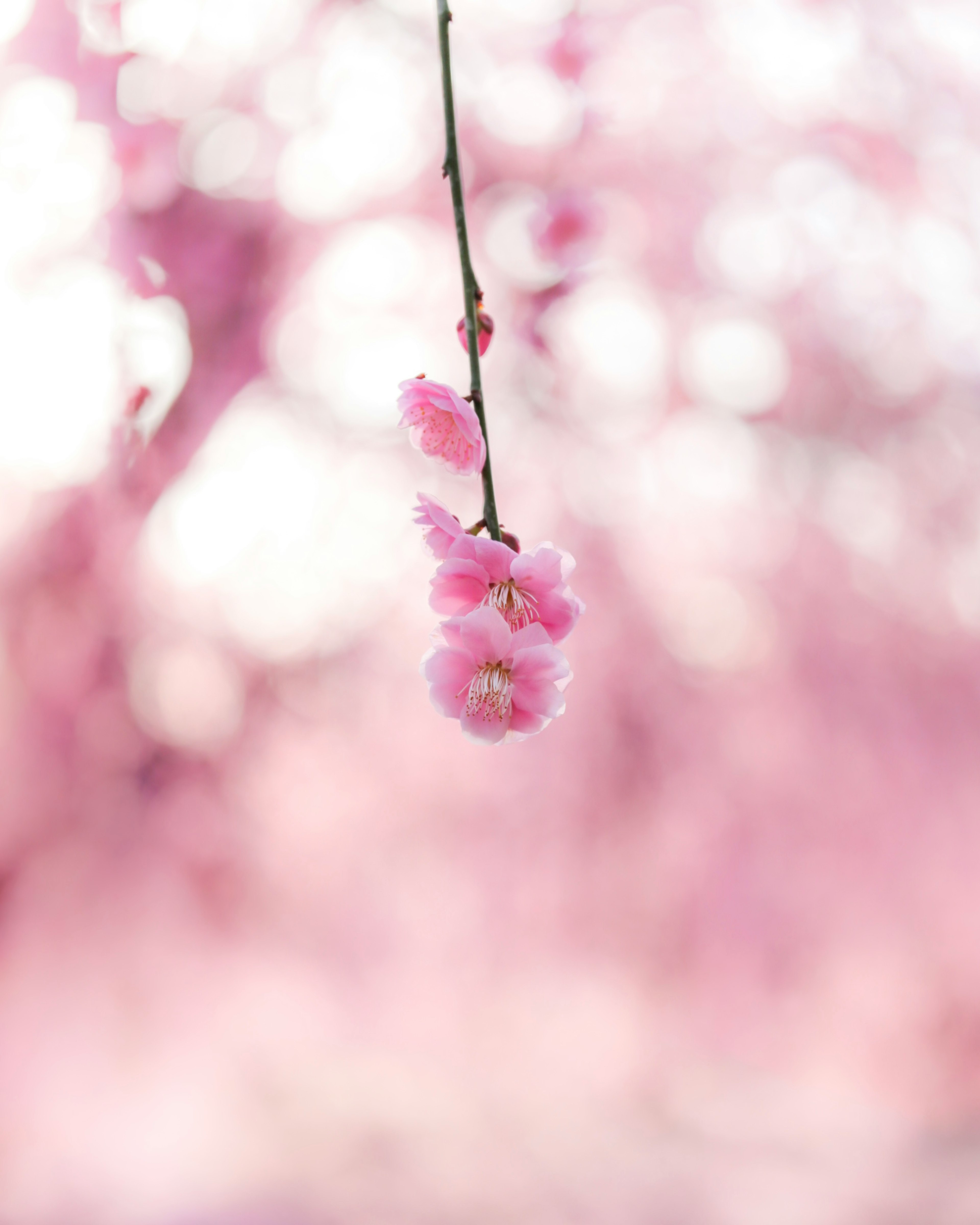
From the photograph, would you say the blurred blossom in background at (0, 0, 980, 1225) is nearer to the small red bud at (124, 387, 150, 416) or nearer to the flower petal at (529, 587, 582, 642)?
the small red bud at (124, 387, 150, 416)

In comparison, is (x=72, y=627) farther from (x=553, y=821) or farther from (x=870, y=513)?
(x=870, y=513)

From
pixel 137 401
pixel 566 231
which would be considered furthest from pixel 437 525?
pixel 566 231

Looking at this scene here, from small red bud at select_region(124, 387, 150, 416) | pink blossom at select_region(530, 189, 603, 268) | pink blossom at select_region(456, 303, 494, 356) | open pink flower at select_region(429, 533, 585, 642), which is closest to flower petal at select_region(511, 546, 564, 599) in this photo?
open pink flower at select_region(429, 533, 585, 642)

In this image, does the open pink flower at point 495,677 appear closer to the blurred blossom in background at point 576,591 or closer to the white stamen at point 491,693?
the white stamen at point 491,693

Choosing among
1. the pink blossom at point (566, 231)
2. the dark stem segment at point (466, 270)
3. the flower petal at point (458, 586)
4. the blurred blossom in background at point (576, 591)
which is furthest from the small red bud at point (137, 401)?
the flower petal at point (458, 586)

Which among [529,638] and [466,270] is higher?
[466,270]

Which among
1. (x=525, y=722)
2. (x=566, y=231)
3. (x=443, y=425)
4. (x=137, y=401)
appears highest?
(x=566, y=231)

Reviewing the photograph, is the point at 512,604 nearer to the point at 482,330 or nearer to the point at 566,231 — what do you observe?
the point at 482,330
